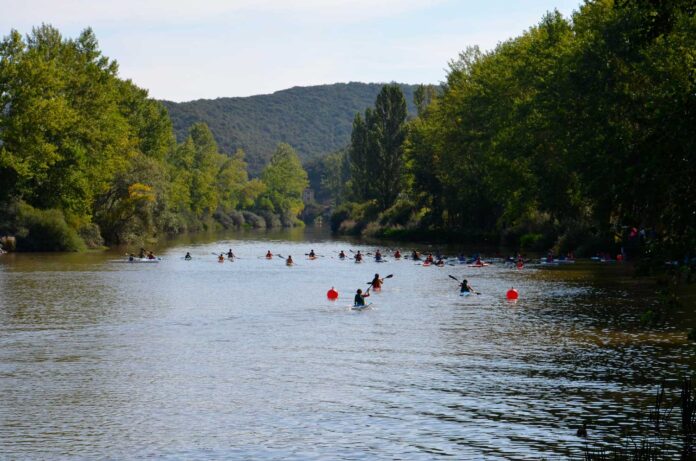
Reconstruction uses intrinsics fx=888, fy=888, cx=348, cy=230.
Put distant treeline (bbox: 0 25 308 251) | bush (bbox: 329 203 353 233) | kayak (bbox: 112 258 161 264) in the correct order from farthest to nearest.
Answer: bush (bbox: 329 203 353 233)
distant treeline (bbox: 0 25 308 251)
kayak (bbox: 112 258 161 264)

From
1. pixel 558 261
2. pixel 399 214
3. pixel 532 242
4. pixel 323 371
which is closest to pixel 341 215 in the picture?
pixel 399 214

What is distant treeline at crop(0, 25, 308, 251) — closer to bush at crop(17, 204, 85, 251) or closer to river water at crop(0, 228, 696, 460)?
bush at crop(17, 204, 85, 251)

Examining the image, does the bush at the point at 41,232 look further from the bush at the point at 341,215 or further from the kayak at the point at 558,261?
the bush at the point at 341,215

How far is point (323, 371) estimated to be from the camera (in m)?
28.8

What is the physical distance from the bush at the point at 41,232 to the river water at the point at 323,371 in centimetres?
3535

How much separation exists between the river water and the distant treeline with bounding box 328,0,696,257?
517 centimetres

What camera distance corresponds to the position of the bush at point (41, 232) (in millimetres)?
88688

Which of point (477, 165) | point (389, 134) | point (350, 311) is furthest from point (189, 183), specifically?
point (350, 311)

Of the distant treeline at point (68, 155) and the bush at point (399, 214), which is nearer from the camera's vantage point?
the distant treeline at point (68, 155)

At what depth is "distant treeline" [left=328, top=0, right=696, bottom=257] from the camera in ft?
51.6

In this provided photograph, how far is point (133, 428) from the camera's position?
2181cm

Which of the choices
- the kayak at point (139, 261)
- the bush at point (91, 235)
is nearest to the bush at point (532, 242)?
the kayak at point (139, 261)

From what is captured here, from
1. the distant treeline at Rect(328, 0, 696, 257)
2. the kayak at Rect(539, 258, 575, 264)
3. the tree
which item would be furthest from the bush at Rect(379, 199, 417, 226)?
the kayak at Rect(539, 258, 575, 264)

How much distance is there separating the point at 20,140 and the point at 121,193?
18.9 metres
